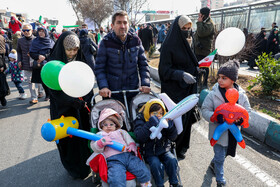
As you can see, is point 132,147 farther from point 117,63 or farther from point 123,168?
point 117,63

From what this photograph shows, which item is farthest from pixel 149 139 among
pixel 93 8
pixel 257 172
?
pixel 93 8

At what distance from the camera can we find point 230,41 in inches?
124

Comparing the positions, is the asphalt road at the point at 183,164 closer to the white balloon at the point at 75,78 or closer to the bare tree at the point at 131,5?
the white balloon at the point at 75,78

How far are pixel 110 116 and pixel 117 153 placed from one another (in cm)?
44

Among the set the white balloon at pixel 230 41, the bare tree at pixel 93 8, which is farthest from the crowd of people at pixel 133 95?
the bare tree at pixel 93 8

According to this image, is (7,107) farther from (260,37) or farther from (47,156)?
(260,37)

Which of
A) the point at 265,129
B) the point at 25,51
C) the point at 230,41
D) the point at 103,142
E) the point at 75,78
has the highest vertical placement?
the point at 230,41

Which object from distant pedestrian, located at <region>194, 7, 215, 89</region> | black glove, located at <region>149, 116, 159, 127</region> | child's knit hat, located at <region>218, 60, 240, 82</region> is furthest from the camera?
distant pedestrian, located at <region>194, 7, 215, 89</region>

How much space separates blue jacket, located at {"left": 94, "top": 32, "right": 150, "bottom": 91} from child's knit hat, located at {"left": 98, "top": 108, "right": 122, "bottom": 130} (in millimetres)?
396

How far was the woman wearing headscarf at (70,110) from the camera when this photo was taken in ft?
8.08

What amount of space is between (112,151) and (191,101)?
3.24 feet


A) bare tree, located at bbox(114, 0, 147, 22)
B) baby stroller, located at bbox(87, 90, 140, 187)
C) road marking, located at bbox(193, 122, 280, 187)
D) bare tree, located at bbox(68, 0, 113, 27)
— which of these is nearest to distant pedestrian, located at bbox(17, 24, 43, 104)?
baby stroller, located at bbox(87, 90, 140, 187)

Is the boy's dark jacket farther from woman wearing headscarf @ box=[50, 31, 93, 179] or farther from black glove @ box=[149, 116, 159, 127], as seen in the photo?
woman wearing headscarf @ box=[50, 31, 93, 179]

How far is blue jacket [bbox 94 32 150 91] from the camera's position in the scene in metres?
2.69
